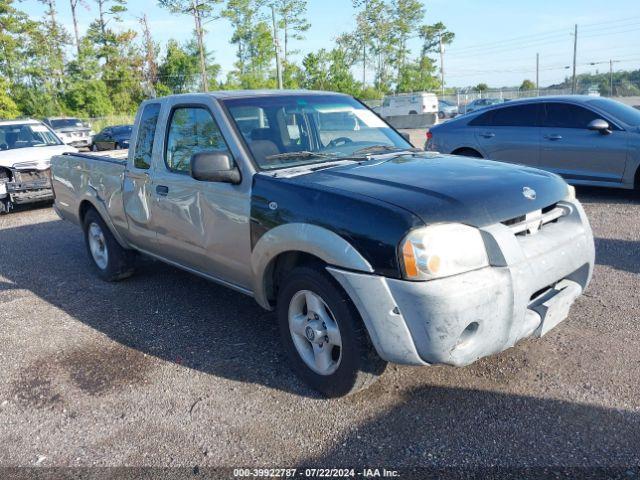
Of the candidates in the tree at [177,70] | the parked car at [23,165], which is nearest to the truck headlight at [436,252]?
the parked car at [23,165]

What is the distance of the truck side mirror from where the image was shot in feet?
11.9

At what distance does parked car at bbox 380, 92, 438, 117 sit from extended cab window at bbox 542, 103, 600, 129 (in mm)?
28262

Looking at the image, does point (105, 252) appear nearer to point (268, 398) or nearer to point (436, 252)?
point (268, 398)

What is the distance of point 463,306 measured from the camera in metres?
2.79

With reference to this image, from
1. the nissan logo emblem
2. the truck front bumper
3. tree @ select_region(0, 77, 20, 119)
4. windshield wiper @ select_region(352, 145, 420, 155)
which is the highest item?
tree @ select_region(0, 77, 20, 119)

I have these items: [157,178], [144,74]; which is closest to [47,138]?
[157,178]

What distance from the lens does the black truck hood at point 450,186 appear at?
9.70 ft

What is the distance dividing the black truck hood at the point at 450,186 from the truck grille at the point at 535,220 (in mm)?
59

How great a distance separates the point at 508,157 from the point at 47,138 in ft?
30.5

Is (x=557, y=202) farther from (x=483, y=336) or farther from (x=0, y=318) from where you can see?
(x=0, y=318)

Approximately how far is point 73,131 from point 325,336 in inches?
924

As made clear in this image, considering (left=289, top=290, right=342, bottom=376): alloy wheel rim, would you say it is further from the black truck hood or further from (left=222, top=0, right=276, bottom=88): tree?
(left=222, top=0, right=276, bottom=88): tree

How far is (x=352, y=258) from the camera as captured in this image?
2.98m

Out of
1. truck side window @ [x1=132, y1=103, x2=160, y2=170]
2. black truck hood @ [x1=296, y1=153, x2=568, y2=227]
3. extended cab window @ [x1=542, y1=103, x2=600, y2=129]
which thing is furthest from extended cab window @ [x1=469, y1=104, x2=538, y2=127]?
truck side window @ [x1=132, y1=103, x2=160, y2=170]
